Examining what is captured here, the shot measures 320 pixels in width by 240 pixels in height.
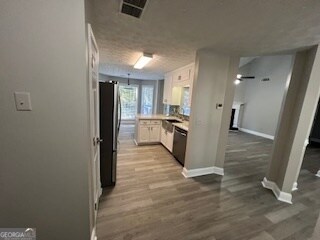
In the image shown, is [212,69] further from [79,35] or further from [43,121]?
[43,121]

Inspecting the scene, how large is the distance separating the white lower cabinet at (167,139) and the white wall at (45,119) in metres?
2.85

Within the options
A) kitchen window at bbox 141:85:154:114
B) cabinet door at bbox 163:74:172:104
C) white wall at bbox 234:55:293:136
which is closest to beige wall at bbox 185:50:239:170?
cabinet door at bbox 163:74:172:104

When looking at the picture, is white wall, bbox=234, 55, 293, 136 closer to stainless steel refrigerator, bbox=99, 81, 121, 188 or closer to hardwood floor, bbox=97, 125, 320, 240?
hardwood floor, bbox=97, 125, 320, 240

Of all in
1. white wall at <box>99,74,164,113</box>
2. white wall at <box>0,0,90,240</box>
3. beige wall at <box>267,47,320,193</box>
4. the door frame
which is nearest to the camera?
white wall at <box>0,0,90,240</box>

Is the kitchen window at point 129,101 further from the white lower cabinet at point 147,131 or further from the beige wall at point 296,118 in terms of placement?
the beige wall at point 296,118

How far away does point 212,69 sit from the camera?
2.72 meters

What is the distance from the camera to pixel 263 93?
21.8ft

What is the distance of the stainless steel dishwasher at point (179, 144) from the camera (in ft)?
10.5

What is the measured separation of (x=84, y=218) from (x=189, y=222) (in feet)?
4.21

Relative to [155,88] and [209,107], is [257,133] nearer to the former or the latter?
[209,107]

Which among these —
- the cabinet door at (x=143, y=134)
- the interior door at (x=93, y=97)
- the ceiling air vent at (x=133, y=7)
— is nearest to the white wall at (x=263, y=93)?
Result: the cabinet door at (x=143, y=134)

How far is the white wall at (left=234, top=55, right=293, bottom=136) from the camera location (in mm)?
5965

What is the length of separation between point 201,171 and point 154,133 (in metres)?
2.00

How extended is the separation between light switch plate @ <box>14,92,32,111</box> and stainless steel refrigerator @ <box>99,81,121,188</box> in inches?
45.5
